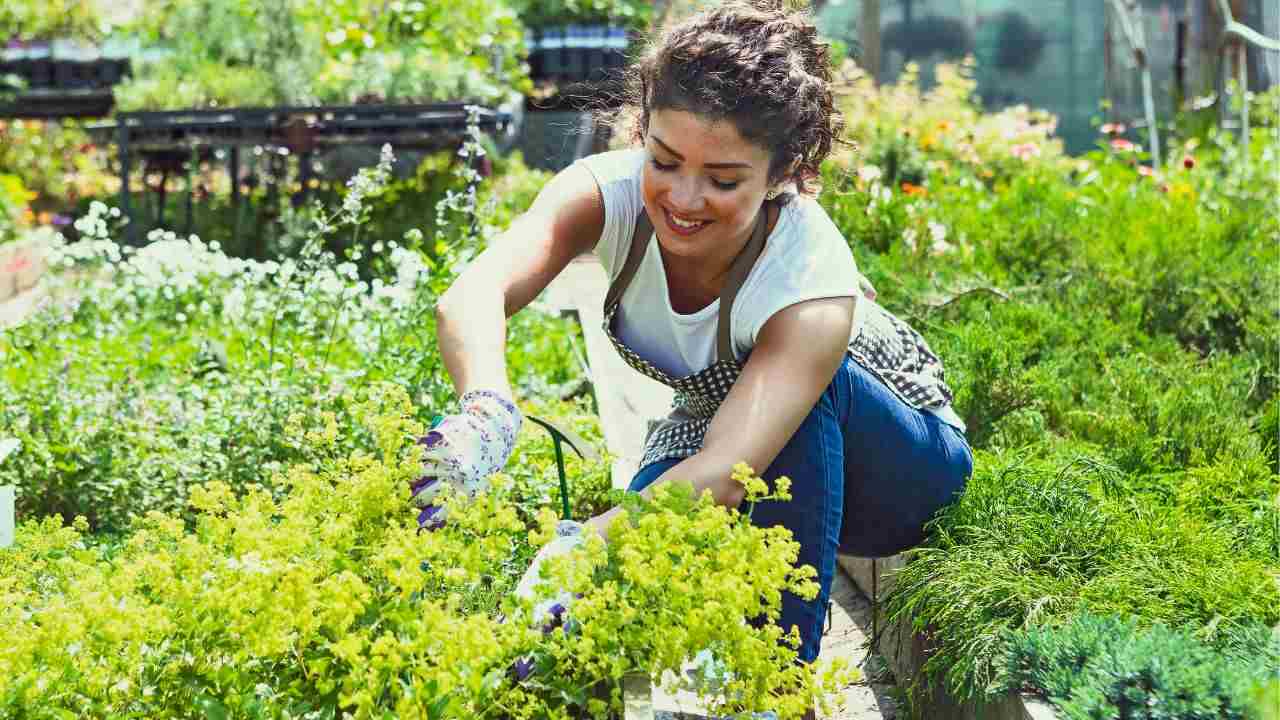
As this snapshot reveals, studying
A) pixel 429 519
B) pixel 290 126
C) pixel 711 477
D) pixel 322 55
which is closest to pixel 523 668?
pixel 429 519

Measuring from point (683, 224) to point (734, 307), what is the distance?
0.18 metres

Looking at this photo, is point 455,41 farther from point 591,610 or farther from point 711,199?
point 591,610

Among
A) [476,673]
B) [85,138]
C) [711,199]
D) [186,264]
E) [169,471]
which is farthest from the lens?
[85,138]

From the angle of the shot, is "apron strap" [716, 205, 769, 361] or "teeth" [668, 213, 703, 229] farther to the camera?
"apron strap" [716, 205, 769, 361]

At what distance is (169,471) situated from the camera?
2.96 meters

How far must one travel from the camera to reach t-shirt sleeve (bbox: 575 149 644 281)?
7.47ft

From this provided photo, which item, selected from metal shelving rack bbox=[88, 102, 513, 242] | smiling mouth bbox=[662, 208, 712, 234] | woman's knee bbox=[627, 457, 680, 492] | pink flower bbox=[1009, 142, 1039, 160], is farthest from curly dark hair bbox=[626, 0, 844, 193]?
pink flower bbox=[1009, 142, 1039, 160]

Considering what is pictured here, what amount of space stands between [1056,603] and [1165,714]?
42 cm

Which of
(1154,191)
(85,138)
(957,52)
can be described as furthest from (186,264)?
(957,52)

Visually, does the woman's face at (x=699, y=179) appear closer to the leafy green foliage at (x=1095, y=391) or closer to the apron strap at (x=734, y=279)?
the apron strap at (x=734, y=279)

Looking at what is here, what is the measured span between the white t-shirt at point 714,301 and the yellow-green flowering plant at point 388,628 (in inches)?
22.4

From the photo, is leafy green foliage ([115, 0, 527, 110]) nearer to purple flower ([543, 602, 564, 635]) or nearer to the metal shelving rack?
the metal shelving rack

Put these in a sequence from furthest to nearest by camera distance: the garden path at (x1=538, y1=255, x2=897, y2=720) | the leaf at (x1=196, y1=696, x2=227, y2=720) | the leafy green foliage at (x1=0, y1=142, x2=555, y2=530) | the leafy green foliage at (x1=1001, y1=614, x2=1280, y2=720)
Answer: the leafy green foliage at (x1=0, y1=142, x2=555, y2=530), the garden path at (x1=538, y1=255, x2=897, y2=720), the leafy green foliage at (x1=1001, y1=614, x2=1280, y2=720), the leaf at (x1=196, y1=696, x2=227, y2=720)

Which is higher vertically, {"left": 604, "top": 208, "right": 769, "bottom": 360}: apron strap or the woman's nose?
the woman's nose
